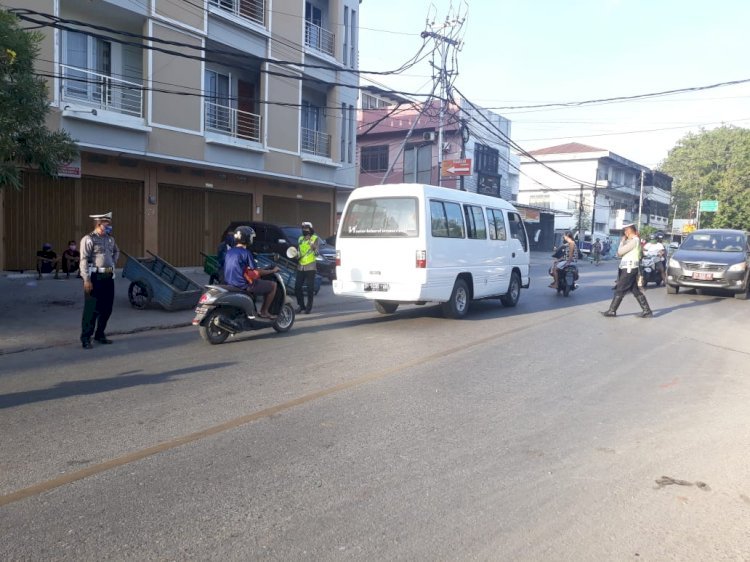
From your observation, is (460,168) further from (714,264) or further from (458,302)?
(458,302)

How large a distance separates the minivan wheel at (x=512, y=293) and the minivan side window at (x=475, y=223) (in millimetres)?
1865

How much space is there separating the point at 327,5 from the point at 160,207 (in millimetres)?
10945

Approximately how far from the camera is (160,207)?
63.7ft

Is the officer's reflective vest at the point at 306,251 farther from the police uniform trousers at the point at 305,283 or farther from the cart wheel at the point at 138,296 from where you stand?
the cart wheel at the point at 138,296

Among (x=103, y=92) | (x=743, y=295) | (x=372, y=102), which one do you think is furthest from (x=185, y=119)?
(x=372, y=102)

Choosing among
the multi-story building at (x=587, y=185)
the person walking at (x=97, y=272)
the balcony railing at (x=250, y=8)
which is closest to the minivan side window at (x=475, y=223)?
the person walking at (x=97, y=272)

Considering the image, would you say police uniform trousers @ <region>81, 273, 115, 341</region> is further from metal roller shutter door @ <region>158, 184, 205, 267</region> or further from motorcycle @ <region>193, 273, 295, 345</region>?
metal roller shutter door @ <region>158, 184, 205, 267</region>

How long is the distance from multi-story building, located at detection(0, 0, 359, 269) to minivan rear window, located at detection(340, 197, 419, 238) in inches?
204

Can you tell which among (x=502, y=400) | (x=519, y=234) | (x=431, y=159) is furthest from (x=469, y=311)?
(x=431, y=159)

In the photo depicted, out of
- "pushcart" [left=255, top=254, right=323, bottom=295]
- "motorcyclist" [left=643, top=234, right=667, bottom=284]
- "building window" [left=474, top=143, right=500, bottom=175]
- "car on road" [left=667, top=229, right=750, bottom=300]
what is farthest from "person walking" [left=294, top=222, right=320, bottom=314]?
"building window" [left=474, top=143, right=500, bottom=175]

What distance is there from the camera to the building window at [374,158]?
41062mm

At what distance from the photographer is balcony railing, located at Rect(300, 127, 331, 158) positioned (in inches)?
970

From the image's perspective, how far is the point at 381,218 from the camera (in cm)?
1115

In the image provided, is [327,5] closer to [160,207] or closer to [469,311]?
[160,207]
